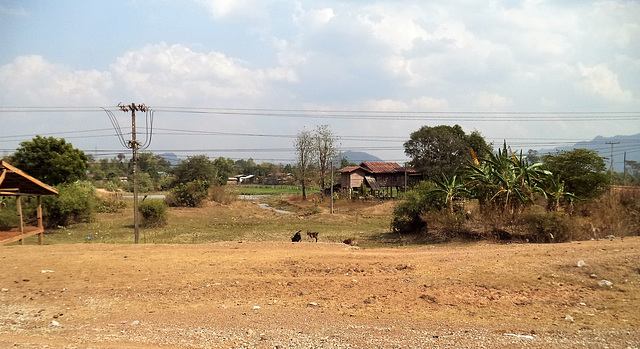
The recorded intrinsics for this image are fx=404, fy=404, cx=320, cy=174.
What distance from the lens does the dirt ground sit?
5742 mm

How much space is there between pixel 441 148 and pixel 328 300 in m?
47.3

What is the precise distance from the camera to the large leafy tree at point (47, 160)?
3095cm

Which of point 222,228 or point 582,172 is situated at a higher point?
point 582,172

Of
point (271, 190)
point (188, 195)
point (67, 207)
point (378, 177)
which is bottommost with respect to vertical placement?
point (271, 190)

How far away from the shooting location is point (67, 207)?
90.8ft

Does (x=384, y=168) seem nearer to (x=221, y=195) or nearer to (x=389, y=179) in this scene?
(x=389, y=179)

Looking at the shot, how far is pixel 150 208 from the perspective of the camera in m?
29.3

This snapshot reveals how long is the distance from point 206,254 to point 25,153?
27.6 meters

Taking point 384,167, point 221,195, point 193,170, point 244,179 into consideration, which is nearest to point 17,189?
point 221,195

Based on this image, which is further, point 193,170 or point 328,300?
point 193,170

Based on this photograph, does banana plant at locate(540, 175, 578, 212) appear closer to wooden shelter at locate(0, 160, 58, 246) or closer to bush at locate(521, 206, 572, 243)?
bush at locate(521, 206, 572, 243)

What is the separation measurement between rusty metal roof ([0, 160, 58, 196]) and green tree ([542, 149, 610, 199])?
23276 millimetres

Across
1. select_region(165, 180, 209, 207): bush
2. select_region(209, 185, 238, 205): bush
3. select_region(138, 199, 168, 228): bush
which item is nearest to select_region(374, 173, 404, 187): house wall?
select_region(209, 185, 238, 205): bush

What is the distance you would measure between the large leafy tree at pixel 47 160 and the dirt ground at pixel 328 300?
23697 mm
